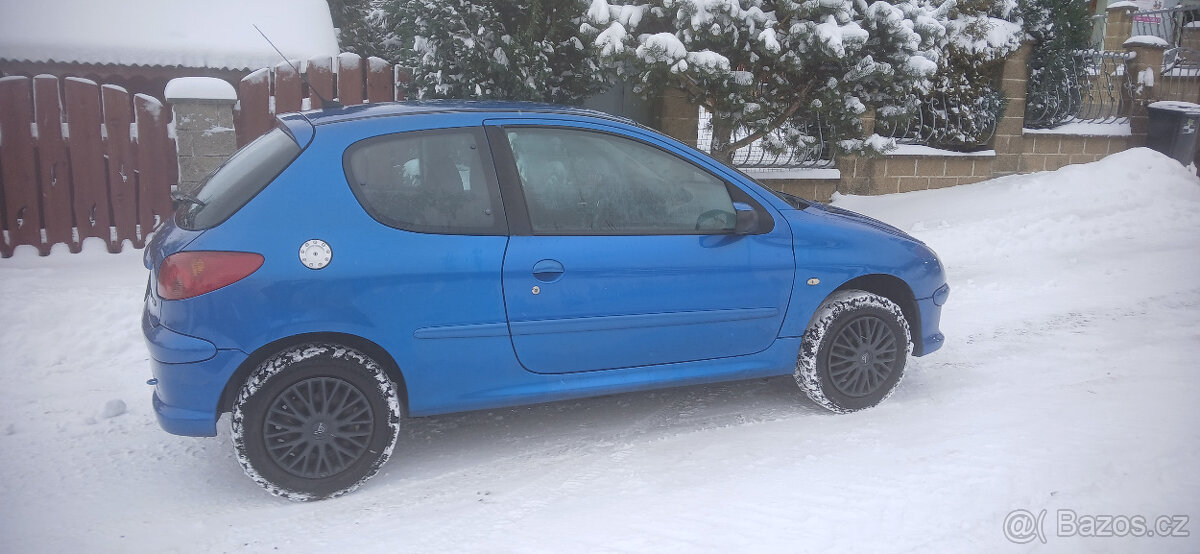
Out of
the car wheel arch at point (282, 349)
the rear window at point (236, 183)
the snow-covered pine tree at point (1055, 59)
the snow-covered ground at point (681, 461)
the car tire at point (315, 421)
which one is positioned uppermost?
the snow-covered pine tree at point (1055, 59)

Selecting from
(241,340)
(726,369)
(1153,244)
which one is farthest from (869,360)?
(1153,244)

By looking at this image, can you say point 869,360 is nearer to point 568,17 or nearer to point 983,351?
point 983,351

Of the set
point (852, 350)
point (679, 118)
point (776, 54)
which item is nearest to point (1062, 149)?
point (679, 118)

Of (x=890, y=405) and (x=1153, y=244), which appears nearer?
(x=890, y=405)

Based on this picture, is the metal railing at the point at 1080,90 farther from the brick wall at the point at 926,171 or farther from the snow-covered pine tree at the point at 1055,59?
the brick wall at the point at 926,171

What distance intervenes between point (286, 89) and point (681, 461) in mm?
5877

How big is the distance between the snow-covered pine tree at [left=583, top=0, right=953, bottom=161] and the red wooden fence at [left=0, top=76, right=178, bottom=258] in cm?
409

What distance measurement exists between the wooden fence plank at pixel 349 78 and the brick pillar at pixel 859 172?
18.1 feet

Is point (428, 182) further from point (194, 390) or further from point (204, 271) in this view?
point (194, 390)

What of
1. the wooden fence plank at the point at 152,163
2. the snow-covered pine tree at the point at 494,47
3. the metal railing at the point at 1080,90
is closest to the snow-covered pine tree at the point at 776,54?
the snow-covered pine tree at the point at 494,47

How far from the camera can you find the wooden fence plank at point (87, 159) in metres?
7.30

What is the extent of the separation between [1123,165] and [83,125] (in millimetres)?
11138

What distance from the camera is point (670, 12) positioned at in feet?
23.3

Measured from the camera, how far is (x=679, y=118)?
937 centimetres
